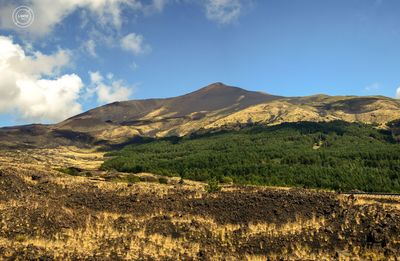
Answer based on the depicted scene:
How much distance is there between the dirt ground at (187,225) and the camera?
30.3m

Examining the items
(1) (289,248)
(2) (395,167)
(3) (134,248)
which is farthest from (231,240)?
(2) (395,167)

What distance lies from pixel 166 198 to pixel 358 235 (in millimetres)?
21801

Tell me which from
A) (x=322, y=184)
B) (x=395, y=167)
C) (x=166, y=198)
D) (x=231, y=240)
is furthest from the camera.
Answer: (x=395, y=167)

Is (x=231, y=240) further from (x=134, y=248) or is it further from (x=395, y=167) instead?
(x=395, y=167)

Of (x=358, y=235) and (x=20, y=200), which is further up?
(x=20, y=200)

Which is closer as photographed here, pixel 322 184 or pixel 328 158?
pixel 322 184

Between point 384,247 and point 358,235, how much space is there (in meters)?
2.72

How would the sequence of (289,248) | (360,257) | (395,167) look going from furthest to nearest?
(395,167), (289,248), (360,257)

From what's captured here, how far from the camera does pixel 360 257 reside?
2939 cm

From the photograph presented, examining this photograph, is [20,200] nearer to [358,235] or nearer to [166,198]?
[166,198]

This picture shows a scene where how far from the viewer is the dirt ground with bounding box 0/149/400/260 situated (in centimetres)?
3031

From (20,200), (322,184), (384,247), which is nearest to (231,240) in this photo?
(384,247)

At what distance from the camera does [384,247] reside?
30250 mm

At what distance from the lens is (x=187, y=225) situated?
123 feet
